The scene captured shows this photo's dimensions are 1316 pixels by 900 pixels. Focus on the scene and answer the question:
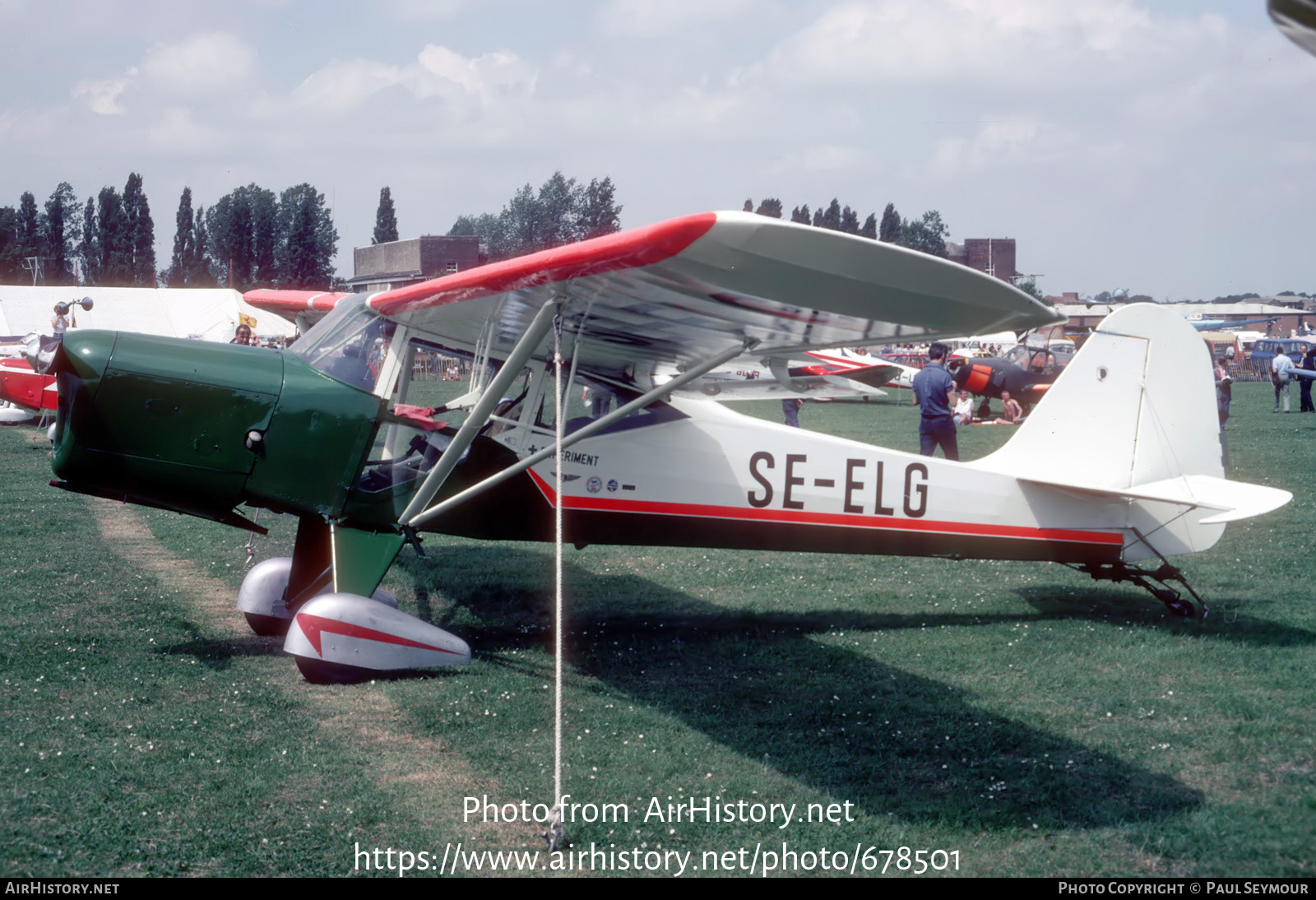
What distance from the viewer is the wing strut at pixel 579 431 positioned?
177 inches

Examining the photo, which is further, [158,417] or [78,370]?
[158,417]

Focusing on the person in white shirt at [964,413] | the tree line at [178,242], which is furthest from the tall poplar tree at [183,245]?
the person in white shirt at [964,413]

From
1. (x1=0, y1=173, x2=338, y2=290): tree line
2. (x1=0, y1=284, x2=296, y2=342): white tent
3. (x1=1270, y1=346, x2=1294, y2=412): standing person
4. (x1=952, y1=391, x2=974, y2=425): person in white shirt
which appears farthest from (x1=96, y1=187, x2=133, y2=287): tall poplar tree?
(x1=1270, y1=346, x2=1294, y2=412): standing person

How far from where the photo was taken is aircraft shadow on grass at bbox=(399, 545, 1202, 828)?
4.27 m

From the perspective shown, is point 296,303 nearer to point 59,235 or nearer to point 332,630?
point 332,630

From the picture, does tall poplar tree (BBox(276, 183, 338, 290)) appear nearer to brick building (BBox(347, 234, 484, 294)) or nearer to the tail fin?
brick building (BBox(347, 234, 484, 294))

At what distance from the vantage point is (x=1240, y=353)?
183ft

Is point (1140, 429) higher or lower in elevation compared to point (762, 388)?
lower

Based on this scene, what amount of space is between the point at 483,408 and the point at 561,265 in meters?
1.51

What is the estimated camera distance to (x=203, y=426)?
5.68 meters

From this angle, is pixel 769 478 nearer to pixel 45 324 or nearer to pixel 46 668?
pixel 46 668

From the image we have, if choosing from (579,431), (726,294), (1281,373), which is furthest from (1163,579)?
(1281,373)

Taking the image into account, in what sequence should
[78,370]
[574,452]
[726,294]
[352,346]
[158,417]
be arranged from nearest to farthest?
[726,294] → [78,370] → [158,417] → [352,346] → [574,452]

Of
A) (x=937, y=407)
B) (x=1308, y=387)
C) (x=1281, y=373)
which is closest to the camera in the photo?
(x=937, y=407)
